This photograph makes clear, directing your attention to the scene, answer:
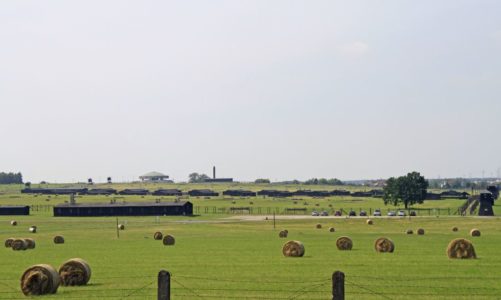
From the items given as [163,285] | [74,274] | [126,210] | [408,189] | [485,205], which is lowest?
[74,274]

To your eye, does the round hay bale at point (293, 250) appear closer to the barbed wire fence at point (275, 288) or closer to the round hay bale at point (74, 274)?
the barbed wire fence at point (275, 288)

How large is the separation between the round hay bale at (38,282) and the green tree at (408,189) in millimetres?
154750

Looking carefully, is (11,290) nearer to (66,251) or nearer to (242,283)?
(242,283)

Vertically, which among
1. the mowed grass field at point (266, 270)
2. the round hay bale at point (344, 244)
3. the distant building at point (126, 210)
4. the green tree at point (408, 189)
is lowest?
the mowed grass field at point (266, 270)

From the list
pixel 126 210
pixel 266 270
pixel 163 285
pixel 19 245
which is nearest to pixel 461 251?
pixel 266 270

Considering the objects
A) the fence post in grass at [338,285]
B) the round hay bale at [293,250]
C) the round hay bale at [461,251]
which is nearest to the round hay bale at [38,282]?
the fence post in grass at [338,285]

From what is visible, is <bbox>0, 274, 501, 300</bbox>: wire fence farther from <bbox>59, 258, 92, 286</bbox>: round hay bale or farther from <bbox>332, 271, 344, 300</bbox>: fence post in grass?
<bbox>332, 271, 344, 300</bbox>: fence post in grass

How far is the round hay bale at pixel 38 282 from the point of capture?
105 ft

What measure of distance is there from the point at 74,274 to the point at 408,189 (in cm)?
15213

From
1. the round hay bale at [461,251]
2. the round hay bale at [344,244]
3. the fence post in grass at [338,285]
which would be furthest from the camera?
the round hay bale at [344,244]

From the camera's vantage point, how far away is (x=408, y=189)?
597 ft

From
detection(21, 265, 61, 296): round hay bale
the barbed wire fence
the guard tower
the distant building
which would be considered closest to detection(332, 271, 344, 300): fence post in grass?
the barbed wire fence

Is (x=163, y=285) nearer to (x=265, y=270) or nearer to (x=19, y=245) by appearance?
(x=265, y=270)

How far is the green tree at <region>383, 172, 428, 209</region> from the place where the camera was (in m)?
181
